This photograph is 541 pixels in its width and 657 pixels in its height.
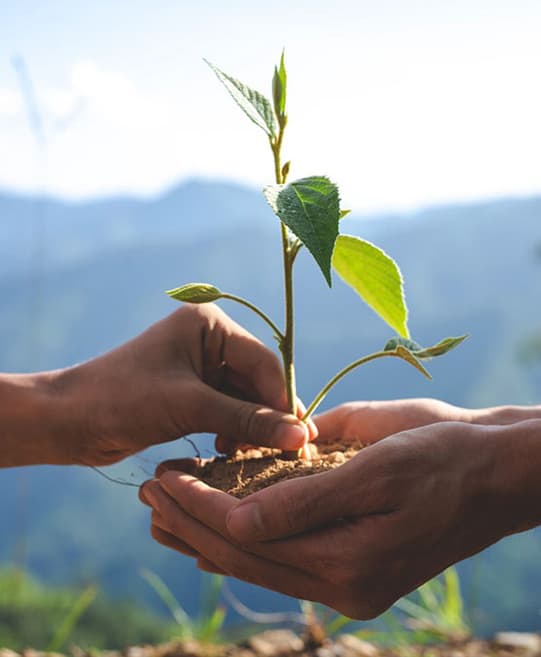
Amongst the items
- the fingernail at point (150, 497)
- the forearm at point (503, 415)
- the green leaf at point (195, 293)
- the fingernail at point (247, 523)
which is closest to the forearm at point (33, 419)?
the fingernail at point (150, 497)

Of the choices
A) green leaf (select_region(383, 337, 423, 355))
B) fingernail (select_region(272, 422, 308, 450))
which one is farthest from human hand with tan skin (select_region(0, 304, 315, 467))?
green leaf (select_region(383, 337, 423, 355))

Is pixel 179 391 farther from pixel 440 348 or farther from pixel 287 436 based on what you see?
pixel 440 348

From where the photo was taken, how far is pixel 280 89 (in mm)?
877

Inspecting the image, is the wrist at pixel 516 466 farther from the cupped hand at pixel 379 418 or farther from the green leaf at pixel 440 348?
the cupped hand at pixel 379 418

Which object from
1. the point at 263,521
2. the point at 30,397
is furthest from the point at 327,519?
the point at 30,397

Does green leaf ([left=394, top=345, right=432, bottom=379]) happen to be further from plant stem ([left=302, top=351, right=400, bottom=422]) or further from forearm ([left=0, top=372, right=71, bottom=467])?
forearm ([left=0, top=372, right=71, bottom=467])

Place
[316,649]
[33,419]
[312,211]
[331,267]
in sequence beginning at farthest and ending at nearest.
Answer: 1. [316,649]
2. [33,419]
3. [331,267]
4. [312,211]

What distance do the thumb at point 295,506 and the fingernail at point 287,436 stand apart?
0.65ft

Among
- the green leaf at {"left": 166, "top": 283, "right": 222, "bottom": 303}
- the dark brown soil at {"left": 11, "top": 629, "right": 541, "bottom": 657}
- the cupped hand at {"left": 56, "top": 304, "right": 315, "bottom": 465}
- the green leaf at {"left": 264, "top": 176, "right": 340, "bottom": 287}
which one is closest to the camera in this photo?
the green leaf at {"left": 264, "top": 176, "right": 340, "bottom": 287}

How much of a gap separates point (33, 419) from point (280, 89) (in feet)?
1.70

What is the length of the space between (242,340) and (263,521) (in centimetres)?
35

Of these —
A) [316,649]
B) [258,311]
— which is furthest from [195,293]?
[316,649]

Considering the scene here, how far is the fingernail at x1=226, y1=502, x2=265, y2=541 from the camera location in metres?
0.72

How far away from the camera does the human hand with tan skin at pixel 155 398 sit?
942 millimetres
